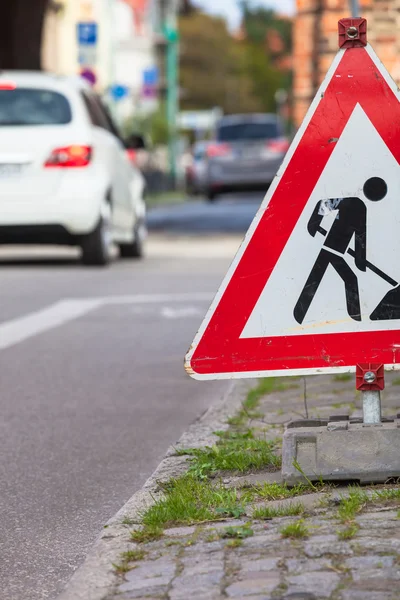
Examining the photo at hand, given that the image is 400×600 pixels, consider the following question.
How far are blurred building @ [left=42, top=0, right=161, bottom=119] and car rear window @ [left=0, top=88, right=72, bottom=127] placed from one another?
36.2 ft

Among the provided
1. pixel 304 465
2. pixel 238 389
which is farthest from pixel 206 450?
pixel 238 389

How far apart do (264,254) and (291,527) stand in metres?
1.00

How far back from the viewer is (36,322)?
10.6 metres

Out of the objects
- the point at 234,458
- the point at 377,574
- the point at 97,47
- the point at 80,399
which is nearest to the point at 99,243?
the point at 80,399

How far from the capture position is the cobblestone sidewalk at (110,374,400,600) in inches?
140

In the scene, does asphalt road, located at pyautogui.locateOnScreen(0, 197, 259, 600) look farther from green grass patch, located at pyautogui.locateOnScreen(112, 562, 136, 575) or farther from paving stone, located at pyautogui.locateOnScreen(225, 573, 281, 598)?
paving stone, located at pyautogui.locateOnScreen(225, 573, 281, 598)

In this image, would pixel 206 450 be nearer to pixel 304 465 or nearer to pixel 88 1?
pixel 304 465

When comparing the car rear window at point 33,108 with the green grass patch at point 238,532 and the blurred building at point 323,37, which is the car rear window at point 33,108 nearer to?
the blurred building at point 323,37

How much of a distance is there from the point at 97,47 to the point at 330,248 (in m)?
45.4

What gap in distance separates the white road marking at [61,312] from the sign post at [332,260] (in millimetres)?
4689

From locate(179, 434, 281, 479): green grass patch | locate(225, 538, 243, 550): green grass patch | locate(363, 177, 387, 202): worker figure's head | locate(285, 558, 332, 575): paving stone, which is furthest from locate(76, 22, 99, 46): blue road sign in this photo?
locate(285, 558, 332, 575): paving stone

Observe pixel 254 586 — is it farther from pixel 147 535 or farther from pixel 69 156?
pixel 69 156

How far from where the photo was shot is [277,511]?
4258 mm

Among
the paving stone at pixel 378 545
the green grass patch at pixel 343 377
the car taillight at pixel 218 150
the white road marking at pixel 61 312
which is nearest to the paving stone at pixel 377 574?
the paving stone at pixel 378 545
